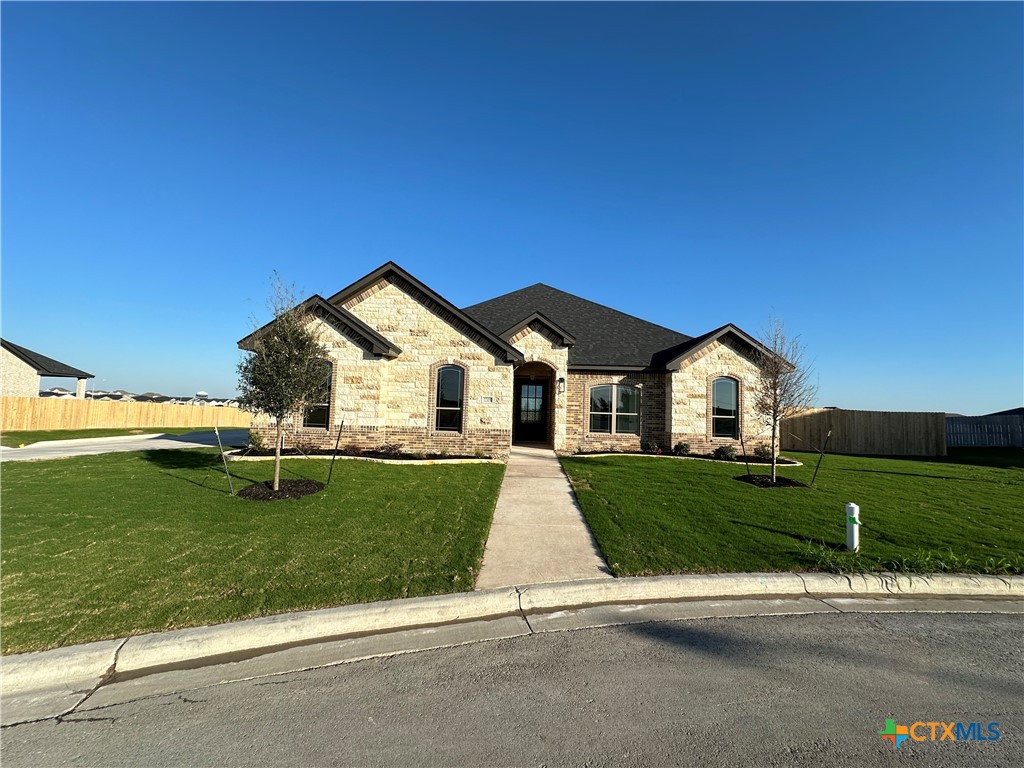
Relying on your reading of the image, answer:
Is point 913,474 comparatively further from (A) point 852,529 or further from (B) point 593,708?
(B) point 593,708

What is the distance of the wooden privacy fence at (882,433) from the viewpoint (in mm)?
22594

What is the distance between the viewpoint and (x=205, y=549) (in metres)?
6.21

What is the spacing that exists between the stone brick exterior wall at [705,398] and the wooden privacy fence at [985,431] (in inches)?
707

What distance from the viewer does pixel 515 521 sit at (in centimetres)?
813

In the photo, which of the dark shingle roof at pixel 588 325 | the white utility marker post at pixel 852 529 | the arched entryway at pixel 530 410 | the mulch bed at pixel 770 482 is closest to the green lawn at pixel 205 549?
the white utility marker post at pixel 852 529

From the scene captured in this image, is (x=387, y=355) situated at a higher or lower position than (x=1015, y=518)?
higher

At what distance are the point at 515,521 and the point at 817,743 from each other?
18.0 feet

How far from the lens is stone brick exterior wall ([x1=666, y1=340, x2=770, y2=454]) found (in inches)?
691

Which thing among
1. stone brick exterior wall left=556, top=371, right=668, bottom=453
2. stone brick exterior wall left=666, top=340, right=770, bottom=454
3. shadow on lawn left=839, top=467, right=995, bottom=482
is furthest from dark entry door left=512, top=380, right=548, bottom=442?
shadow on lawn left=839, top=467, right=995, bottom=482

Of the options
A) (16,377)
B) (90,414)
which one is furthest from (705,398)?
(16,377)

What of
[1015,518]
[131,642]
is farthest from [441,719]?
[1015,518]

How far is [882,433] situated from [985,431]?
896cm

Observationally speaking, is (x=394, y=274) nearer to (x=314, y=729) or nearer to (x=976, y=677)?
(x=314, y=729)

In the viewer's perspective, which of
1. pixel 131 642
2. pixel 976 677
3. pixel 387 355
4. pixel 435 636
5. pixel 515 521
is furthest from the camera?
pixel 387 355
